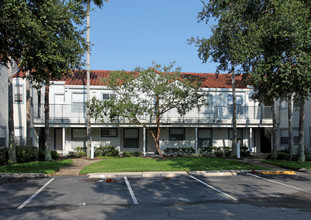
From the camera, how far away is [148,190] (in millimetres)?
10203

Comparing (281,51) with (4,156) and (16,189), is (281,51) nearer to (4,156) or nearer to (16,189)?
(16,189)

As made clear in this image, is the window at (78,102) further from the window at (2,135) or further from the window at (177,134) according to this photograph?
the window at (177,134)

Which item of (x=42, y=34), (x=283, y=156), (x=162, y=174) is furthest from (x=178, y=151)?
(x=42, y=34)

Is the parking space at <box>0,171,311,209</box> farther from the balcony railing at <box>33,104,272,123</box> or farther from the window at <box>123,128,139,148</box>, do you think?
the window at <box>123,128,139,148</box>

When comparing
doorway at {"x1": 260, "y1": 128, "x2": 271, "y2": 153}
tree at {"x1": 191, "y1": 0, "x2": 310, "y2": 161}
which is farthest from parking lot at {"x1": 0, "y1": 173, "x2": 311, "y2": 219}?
doorway at {"x1": 260, "y1": 128, "x2": 271, "y2": 153}

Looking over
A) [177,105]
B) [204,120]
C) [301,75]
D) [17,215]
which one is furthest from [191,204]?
[204,120]

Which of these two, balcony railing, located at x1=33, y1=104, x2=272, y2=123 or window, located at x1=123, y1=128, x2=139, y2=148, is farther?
window, located at x1=123, y1=128, x2=139, y2=148

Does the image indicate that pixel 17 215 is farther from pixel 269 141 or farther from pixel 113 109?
pixel 269 141

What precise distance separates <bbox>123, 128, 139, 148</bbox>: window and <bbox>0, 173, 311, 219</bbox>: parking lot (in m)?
12.2

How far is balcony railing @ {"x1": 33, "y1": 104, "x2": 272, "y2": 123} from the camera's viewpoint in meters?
23.1

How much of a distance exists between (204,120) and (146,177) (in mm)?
11867

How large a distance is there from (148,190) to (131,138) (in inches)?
599

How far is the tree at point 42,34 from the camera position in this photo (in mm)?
9930

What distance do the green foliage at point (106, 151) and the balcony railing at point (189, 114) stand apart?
2.27 m
